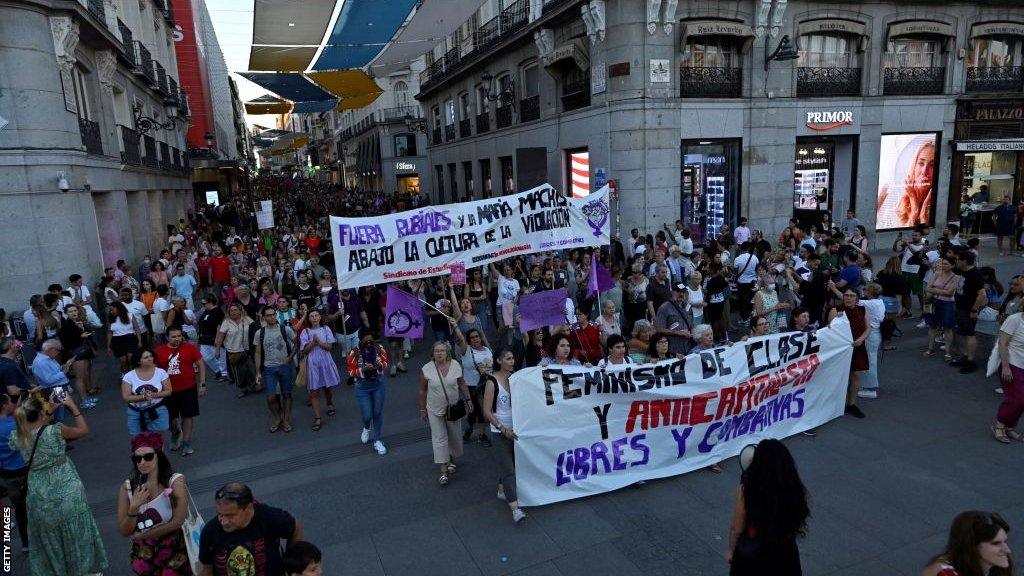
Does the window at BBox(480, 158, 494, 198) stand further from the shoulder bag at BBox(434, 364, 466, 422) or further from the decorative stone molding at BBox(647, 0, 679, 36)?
the shoulder bag at BBox(434, 364, 466, 422)

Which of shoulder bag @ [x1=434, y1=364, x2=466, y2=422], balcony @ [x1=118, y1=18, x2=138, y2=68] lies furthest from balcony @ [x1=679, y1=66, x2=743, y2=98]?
balcony @ [x1=118, y1=18, x2=138, y2=68]

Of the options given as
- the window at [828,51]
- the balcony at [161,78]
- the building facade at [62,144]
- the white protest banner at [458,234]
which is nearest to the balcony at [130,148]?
the building facade at [62,144]

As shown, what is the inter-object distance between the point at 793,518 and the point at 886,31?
20.5 meters

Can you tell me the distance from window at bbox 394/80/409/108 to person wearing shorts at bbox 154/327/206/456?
4586cm

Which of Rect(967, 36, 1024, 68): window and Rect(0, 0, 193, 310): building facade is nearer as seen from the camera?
Rect(0, 0, 193, 310): building facade

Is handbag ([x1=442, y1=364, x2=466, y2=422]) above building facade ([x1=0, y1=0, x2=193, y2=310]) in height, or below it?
below

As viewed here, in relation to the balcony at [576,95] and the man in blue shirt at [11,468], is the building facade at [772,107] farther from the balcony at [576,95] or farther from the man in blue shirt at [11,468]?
the man in blue shirt at [11,468]

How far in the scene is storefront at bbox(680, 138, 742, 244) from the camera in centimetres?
1814

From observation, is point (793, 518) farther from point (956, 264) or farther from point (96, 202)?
point (96, 202)

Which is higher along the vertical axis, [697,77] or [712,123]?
[697,77]

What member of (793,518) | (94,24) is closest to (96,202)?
(94,24)

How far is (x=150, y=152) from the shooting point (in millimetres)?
22328

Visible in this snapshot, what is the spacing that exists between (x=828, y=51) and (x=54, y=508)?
21.6 metres

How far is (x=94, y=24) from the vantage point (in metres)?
15.0
